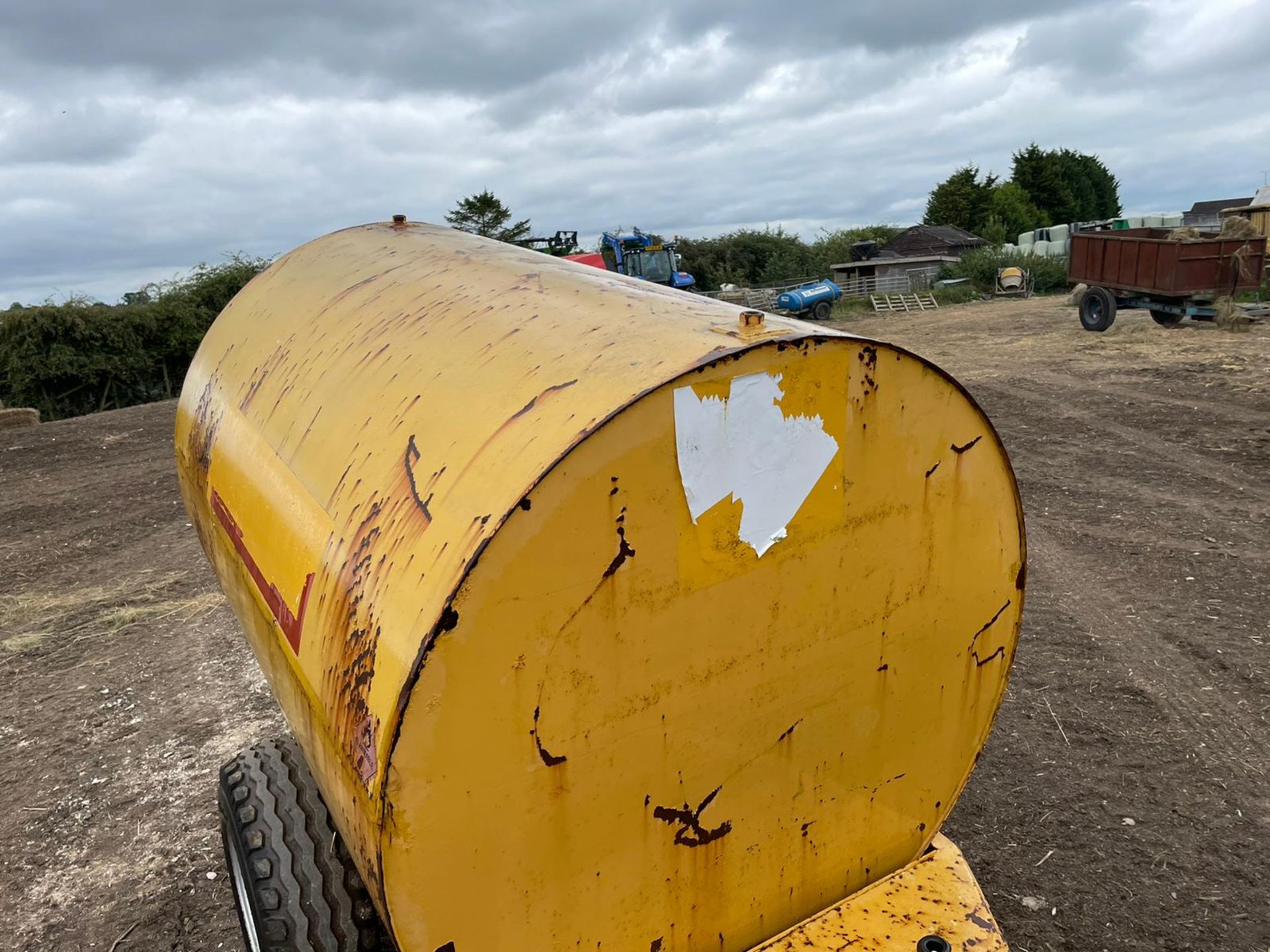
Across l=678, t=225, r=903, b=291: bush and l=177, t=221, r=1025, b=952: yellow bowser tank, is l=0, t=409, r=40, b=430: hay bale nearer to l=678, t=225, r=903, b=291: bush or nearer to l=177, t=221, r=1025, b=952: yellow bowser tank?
l=177, t=221, r=1025, b=952: yellow bowser tank

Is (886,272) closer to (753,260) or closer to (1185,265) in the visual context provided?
(753,260)

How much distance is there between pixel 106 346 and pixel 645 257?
12.8 meters

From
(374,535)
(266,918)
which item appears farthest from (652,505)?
(266,918)

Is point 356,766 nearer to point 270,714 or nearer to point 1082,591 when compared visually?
point 270,714

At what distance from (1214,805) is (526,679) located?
3384 millimetres

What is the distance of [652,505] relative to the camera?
1.50m

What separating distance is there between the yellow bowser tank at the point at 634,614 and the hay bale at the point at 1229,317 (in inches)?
607

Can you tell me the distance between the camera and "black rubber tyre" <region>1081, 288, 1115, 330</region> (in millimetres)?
15398

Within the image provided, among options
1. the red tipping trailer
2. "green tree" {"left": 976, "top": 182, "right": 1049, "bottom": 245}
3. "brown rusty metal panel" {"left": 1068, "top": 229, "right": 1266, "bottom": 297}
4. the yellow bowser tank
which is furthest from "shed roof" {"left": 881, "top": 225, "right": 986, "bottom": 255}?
the yellow bowser tank

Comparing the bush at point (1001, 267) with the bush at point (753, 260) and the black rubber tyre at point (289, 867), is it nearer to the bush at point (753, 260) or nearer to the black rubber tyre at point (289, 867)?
the bush at point (753, 260)

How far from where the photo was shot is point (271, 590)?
2.09 meters

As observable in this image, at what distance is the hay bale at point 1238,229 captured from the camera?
602 inches

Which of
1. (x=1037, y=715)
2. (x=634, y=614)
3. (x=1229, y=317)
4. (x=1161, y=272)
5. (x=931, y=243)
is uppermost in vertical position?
(x=931, y=243)

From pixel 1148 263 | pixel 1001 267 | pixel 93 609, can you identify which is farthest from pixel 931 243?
pixel 93 609
